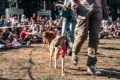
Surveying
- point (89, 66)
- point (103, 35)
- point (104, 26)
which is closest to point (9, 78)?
point (89, 66)

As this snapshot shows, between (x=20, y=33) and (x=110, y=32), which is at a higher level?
(x=20, y=33)

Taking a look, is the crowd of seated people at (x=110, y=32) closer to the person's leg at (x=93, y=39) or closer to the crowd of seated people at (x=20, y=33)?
the crowd of seated people at (x=20, y=33)

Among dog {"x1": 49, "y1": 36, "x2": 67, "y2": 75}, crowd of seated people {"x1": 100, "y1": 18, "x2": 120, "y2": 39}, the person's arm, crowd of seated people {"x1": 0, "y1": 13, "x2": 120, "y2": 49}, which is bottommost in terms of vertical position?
crowd of seated people {"x1": 100, "y1": 18, "x2": 120, "y2": 39}

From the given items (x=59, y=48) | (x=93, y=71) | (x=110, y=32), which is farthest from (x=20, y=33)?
(x=93, y=71)

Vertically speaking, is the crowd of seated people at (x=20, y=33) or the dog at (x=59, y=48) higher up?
the dog at (x=59, y=48)

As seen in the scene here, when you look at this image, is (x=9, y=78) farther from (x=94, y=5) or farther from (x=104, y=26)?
(x=104, y=26)

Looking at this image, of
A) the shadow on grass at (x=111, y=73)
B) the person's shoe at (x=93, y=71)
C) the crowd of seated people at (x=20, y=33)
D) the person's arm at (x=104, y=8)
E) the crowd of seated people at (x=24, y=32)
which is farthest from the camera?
the crowd of seated people at (x=24, y=32)

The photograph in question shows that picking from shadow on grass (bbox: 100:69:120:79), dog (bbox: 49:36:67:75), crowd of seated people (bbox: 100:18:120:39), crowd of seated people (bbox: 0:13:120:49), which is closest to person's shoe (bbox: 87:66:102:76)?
shadow on grass (bbox: 100:69:120:79)

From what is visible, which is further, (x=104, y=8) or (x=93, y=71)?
(x=104, y=8)

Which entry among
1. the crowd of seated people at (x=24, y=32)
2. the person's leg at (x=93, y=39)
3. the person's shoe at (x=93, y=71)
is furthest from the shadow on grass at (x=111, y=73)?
the crowd of seated people at (x=24, y=32)

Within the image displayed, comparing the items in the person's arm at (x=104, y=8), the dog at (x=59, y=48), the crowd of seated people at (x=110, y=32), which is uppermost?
the person's arm at (x=104, y=8)

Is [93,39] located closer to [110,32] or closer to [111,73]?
[111,73]

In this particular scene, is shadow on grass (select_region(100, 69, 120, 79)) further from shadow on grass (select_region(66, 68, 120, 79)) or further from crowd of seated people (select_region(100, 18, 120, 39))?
crowd of seated people (select_region(100, 18, 120, 39))

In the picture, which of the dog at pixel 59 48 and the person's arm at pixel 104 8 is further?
the person's arm at pixel 104 8
